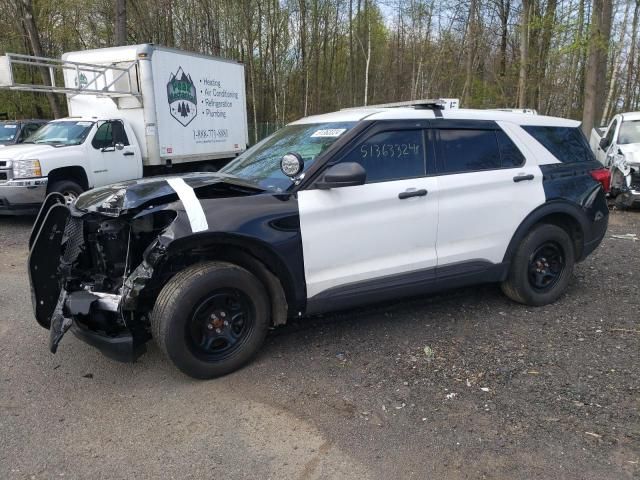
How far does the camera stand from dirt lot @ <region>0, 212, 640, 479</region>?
2766 millimetres

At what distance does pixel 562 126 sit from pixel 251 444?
4122mm

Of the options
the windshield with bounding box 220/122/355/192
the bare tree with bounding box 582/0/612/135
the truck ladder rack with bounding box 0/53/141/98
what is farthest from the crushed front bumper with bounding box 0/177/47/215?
the bare tree with bounding box 582/0/612/135

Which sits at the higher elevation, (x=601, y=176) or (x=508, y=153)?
(x=508, y=153)

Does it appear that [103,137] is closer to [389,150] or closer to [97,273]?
[97,273]

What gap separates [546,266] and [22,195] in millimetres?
8006

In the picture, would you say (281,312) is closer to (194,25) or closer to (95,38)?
(194,25)

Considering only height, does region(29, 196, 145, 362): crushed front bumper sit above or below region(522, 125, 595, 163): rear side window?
below

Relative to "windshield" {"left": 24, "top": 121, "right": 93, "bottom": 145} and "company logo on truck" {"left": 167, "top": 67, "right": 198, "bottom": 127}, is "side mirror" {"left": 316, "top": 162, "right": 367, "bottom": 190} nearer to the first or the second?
"windshield" {"left": 24, "top": 121, "right": 93, "bottom": 145}

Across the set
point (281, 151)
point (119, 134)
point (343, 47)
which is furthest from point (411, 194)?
point (343, 47)

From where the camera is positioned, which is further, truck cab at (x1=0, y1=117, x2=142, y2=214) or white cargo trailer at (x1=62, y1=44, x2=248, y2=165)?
white cargo trailer at (x1=62, y1=44, x2=248, y2=165)

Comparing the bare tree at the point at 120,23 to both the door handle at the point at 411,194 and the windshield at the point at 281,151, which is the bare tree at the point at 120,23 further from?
the door handle at the point at 411,194

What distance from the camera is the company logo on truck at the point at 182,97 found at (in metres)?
11.4

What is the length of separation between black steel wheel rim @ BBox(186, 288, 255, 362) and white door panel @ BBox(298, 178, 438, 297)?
50cm

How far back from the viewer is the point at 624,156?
32.9 feet
